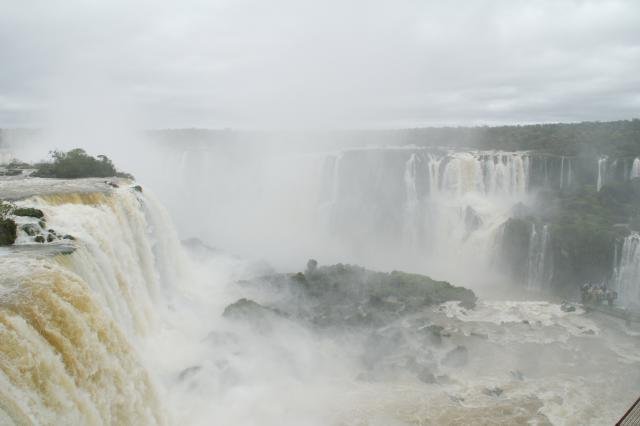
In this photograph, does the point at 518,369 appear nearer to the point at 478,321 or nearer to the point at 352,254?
the point at 478,321

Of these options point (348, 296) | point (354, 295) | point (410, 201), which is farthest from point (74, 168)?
point (410, 201)

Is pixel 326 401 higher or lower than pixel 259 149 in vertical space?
lower

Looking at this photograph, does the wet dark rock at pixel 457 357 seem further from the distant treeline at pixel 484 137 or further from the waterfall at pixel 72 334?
the distant treeline at pixel 484 137

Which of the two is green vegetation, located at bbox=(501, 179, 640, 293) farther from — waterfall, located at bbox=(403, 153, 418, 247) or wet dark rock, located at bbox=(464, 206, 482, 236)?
waterfall, located at bbox=(403, 153, 418, 247)

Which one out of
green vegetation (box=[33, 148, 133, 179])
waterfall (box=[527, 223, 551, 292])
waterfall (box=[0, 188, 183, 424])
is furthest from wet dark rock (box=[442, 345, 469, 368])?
green vegetation (box=[33, 148, 133, 179])

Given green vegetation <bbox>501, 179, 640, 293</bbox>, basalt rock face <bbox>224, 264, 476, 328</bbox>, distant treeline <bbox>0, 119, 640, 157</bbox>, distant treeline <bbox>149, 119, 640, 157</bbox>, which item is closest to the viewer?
basalt rock face <bbox>224, 264, 476, 328</bbox>

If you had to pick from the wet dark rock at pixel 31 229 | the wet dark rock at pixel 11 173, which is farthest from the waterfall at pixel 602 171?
the wet dark rock at pixel 11 173

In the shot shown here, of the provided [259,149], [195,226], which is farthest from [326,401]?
[259,149]
